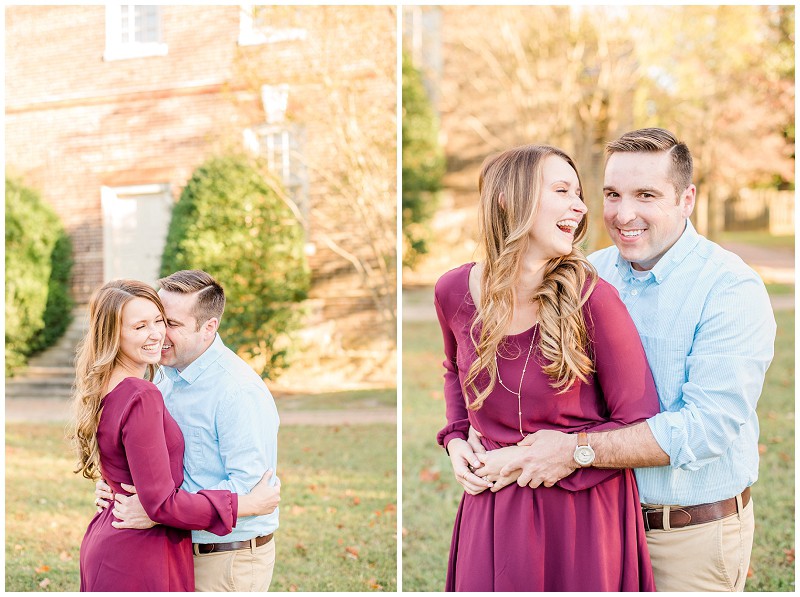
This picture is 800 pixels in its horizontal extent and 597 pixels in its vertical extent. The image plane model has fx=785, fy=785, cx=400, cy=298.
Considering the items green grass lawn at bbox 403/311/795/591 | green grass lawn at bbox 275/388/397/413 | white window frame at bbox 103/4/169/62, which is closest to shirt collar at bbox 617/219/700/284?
green grass lawn at bbox 403/311/795/591

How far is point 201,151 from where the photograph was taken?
939cm

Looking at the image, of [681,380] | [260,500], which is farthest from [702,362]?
[260,500]

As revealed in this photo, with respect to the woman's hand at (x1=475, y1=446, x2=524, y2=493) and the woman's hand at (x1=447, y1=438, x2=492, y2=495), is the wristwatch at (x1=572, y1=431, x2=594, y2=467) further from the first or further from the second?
the woman's hand at (x1=447, y1=438, x2=492, y2=495)

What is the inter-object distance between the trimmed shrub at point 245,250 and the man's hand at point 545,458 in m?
6.96

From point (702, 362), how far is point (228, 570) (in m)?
1.53

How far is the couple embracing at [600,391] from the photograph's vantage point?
2.07 meters

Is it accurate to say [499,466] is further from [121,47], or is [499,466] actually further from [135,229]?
[121,47]

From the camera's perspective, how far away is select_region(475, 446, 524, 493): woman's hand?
2.14 m

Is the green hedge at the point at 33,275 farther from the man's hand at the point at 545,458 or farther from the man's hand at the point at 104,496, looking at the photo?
the man's hand at the point at 545,458

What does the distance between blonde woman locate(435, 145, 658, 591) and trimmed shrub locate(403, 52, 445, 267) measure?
12.4m

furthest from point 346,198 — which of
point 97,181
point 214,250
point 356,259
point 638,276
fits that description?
point 638,276

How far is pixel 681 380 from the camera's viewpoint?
2.18m

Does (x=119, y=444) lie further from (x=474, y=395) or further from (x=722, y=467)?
(x=722, y=467)

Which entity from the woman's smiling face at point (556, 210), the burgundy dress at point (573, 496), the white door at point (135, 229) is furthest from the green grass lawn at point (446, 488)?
the white door at point (135, 229)
